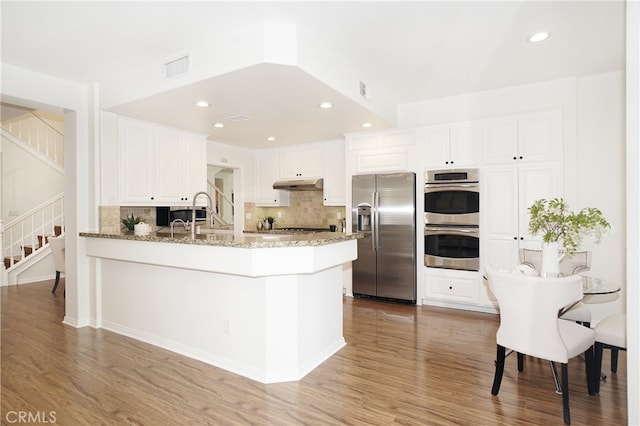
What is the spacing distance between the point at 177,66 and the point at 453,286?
12.5ft

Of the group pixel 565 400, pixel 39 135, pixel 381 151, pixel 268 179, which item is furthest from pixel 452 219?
pixel 39 135

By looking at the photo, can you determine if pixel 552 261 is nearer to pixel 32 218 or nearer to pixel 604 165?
pixel 604 165

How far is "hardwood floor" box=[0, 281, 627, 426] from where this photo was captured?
2.13 metres

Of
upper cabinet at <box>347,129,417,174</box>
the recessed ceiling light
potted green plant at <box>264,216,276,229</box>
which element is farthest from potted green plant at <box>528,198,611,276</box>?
potted green plant at <box>264,216,276,229</box>

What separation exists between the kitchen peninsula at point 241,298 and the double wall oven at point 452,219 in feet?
5.66

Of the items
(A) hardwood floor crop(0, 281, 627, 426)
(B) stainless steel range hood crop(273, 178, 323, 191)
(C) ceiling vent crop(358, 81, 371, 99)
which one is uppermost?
(C) ceiling vent crop(358, 81, 371, 99)

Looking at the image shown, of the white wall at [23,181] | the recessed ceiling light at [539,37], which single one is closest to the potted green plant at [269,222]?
the white wall at [23,181]

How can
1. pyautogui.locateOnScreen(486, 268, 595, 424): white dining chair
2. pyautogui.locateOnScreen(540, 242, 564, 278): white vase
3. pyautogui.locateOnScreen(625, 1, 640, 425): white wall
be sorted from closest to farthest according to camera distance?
1. pyautogui.locateOnScreen(625, 1, 640, 425): white wall
2. pyautogui.locateOnScreen(486, 268, 595, 424): white dining chair
3. pyautogui.locateOnScreen(540, 242, 564, 278): white vase

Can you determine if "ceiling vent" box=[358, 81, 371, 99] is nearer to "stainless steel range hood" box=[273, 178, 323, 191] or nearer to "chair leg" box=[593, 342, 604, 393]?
"stainless steel range hood" box=[273, 178, 323, 191]

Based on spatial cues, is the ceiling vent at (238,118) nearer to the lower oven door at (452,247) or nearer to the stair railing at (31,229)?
the lower oven door at (452,247)

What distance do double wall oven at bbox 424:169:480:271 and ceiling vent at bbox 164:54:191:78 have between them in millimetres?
2973

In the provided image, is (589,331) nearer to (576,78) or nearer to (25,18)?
(576,78)

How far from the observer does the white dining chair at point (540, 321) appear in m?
2.01

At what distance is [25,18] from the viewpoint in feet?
8.13
